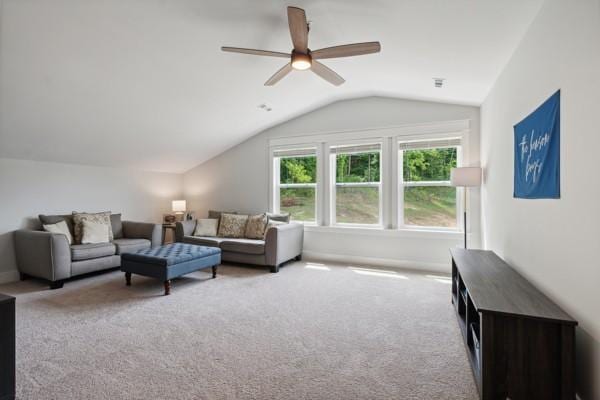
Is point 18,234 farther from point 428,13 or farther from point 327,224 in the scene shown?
point 428,13

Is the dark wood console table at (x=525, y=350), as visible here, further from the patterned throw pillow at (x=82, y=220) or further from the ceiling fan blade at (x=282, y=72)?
the patterned throw pillow at (x=82, y=220)

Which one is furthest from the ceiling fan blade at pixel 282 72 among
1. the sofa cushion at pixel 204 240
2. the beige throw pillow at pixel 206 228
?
the beige throw pillow at pixel 206 228

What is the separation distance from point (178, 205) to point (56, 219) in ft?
7.05

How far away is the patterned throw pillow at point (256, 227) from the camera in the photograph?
5109mm

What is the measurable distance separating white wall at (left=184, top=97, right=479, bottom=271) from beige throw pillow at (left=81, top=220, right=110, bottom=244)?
7.33ft

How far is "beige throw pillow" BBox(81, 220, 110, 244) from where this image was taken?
4.26m

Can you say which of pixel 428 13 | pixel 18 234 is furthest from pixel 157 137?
pixel 428 13

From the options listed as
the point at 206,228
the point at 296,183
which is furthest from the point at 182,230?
the point at 296,183

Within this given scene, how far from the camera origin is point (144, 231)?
4.94 m

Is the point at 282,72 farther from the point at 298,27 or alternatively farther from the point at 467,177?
the point at 467,177

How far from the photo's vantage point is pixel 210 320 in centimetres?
280

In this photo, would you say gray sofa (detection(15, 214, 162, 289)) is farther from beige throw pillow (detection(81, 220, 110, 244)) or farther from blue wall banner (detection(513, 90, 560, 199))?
Result: blue wall banner (detection(513, 90, 560, 199))

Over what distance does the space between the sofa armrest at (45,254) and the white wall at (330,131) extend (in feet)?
9.65

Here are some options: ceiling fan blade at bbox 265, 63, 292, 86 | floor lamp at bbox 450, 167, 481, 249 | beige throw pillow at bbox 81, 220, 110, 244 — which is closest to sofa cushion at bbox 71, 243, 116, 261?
beige throw pillow at bbox 81, 220, 110, 244
